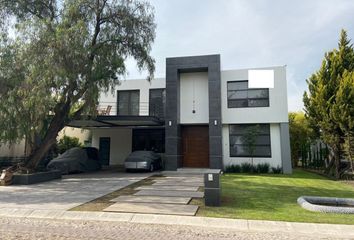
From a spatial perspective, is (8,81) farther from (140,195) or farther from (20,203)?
(140,195)

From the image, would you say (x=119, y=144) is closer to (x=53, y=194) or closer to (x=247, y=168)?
(x=247, y=168)

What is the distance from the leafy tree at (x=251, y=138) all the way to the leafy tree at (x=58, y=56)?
7322 millimetres

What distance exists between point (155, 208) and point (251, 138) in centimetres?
1036

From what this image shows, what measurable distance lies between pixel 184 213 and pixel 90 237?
8.28 ft

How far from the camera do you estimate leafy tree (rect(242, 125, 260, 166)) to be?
663 inches

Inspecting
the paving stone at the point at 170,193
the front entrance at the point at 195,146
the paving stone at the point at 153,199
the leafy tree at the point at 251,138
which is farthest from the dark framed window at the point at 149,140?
the paving stone at the point at 153,199

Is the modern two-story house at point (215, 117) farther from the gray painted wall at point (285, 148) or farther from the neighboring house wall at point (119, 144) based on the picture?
the neighboring house wall at point (119, 144)

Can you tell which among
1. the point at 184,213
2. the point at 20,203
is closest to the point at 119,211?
the point at 184,213

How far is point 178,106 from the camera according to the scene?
59.1ft

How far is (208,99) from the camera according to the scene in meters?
17.8

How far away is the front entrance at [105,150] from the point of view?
23.4 m

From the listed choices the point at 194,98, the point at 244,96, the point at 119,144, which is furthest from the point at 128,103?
the point at 244,96

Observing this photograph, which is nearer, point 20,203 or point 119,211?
point 119,211

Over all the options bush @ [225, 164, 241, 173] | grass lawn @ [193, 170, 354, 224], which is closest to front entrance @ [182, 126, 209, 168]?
bush @ [225, 164, 241, 173]
